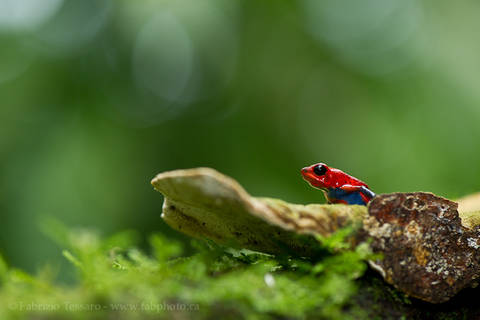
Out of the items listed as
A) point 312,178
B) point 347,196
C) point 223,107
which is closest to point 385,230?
point 347,196

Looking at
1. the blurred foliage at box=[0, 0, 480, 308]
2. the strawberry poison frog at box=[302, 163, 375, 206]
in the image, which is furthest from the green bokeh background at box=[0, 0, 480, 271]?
the strawberry poison frog at box=[302, 163, 375, 206]

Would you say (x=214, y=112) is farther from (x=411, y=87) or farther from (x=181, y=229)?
(x=181, y=229)

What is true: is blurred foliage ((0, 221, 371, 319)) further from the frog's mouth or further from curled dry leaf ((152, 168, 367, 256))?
the frog's mouth

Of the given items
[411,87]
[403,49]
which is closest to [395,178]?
[411,87]

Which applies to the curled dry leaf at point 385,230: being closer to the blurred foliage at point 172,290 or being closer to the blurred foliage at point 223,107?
the blurred foliage at point 172,290

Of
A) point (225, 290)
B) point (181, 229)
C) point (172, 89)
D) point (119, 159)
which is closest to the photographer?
point (225, 290)
